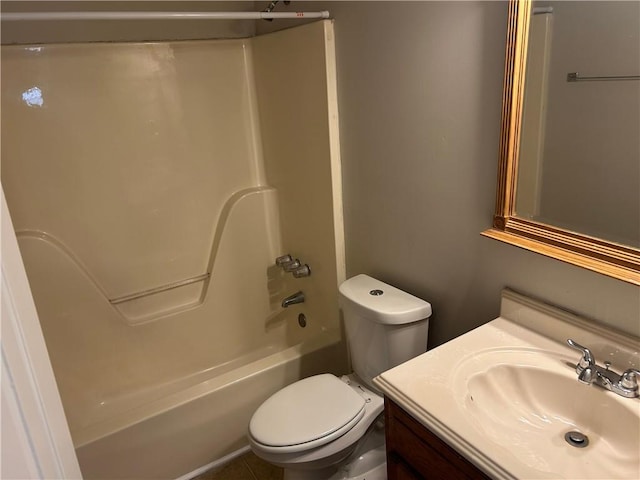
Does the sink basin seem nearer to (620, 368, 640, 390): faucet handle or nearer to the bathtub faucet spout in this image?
(620, 368, 640, 390): faucet handle

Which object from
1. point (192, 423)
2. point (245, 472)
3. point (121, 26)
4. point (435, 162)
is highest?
point (121, 26)

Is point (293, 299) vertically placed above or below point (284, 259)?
below

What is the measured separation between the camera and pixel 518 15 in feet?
3.70

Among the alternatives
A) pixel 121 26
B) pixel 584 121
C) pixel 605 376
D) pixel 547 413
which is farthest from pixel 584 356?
pixel 121 26

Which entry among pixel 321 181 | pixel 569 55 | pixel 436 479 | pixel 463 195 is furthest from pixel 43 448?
pixel 321 181

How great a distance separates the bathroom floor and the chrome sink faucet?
128cm

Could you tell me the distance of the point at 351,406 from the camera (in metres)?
1.57

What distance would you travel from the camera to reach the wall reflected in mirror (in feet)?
3.45

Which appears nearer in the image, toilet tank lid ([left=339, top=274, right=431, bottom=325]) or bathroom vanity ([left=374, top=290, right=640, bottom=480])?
bathroom vanity ([left=374, top=290, right=640, bottom=480])

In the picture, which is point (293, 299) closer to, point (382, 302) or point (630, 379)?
point (382, 302)

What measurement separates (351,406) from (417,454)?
1.52ft

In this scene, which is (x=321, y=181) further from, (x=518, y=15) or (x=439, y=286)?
(x=518, y=15)

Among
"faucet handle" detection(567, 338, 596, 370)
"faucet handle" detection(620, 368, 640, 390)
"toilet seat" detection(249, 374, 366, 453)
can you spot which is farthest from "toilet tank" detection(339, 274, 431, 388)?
"faucet handle" detection(620, 368, 640, 390)

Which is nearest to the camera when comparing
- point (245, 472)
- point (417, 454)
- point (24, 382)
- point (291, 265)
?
point (24, 382)
